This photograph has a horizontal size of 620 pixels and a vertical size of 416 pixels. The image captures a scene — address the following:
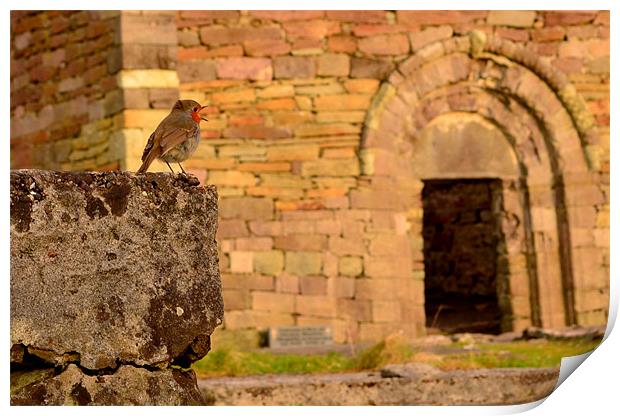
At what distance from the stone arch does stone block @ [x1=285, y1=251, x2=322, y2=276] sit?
1181mm

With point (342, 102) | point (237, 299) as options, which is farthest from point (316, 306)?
point (342, 102)

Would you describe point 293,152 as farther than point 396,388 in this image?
Yes

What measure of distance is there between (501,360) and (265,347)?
2196 millimetres

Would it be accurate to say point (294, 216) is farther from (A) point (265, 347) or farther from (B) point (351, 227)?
(A) point (265, 347)

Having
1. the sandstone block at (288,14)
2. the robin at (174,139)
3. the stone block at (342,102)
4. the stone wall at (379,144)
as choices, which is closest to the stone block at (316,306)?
the stone wall at (379,144)

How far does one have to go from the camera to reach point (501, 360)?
9016 millimetres

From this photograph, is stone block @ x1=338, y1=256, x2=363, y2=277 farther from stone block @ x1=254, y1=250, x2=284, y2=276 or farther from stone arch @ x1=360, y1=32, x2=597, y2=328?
stone arch @ x1=360, y1=32, x2=597, y2=328

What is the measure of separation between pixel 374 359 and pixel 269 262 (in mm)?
1744

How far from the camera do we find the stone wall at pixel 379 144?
10.4m

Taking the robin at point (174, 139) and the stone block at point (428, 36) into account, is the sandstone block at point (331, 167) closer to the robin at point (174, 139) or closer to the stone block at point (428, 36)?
the stone block at point (428, 36)

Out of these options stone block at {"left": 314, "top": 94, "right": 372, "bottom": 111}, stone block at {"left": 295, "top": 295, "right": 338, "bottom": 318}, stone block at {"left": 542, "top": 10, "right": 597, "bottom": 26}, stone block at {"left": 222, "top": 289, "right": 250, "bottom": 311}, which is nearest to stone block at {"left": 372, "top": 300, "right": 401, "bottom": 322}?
stone block at {"left": 295, "top": 295, "right": 338, "bottom": 318}

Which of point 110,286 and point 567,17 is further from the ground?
point 567,17

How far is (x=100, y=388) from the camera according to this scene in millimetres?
3145

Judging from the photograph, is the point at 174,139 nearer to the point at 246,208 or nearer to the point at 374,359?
the point at 374,359
